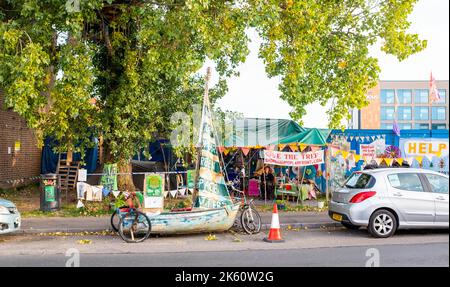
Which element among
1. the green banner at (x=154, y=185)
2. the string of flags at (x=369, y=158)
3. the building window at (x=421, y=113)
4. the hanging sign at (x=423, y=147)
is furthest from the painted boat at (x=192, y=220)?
the building window at (x=421, y=113)

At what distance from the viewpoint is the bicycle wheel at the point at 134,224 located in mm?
9750

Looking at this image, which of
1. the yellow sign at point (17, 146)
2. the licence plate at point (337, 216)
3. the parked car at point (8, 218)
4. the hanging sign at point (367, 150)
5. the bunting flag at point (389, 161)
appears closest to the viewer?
the parked car at point (8, 218)

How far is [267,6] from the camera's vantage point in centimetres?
1159

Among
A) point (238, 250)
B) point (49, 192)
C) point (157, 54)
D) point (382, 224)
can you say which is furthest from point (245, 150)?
point (238, 250)

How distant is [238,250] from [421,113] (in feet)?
324

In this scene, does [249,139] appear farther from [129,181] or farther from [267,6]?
[267,6]

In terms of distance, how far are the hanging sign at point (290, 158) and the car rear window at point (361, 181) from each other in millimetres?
4256

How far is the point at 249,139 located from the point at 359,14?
19.0 ft

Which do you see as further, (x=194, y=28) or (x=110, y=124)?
(x=110, y=124)

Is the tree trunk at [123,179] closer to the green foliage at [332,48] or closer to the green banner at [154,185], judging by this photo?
the green banner at [154,185]

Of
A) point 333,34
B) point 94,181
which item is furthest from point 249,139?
point 94,181

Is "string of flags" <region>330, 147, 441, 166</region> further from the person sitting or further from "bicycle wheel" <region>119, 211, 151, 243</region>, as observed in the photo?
"bicycle wheel" <region>119, 211, 151, 243</region>

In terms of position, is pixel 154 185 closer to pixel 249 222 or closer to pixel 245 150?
pixel 249 222
